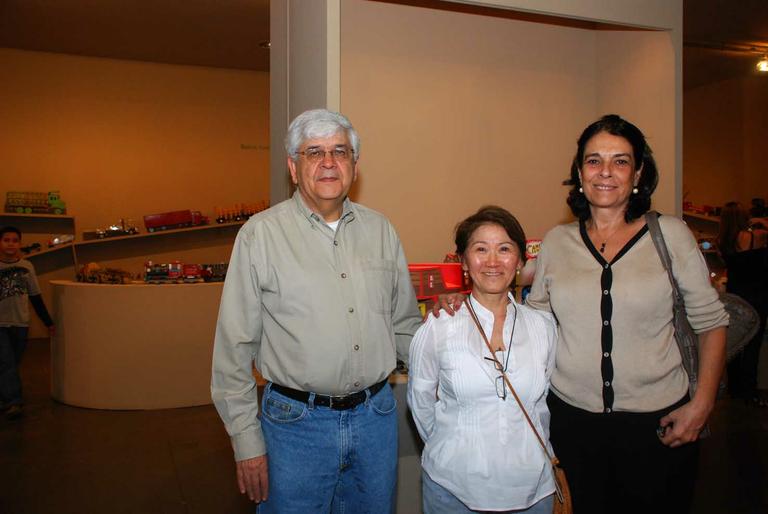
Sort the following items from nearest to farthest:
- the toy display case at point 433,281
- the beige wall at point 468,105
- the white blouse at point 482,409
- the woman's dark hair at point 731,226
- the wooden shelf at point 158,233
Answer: the white blouse at point 482,409, the toy display case at point 433,281, the beige wall at point 468,105, the woman's dark hair at point 731,226, the wooden shelf at point 158,233

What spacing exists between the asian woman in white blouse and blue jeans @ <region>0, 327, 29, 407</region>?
4.63 m

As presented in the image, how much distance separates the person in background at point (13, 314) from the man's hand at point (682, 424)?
5018 millimetres

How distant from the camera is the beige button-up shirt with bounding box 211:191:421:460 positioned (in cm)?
187

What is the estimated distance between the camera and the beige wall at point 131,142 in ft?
28.3

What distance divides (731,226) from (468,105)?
10.4ft

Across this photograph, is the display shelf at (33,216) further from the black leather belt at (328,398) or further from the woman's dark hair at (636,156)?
the woman's dark hair at (636,156)

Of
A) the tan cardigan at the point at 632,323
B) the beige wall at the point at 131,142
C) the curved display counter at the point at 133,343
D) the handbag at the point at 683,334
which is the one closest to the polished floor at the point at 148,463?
the curved display counter at the point at 133,343

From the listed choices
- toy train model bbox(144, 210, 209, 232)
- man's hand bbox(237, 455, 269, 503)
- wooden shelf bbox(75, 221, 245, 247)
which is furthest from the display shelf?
man's hand bbox(237, 455, 269, 503)

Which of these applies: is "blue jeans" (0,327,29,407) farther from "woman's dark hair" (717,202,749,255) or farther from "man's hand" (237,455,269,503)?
"woman's dark hair" (717,202,749,255)

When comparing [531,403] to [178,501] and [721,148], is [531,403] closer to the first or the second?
[178,501]

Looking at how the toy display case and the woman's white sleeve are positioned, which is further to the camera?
the toy display case

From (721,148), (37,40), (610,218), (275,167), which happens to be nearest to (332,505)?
(610,218)

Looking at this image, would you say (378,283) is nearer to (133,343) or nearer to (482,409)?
(482,409)

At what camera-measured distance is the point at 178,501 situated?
12.2ft
